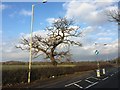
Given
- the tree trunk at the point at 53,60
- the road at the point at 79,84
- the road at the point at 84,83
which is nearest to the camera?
the road at the point at 79,84

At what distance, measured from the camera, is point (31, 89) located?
1897 cm

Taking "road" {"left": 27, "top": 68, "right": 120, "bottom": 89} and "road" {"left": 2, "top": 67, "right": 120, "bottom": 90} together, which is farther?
"road" {"left": 27, "top": 68, "right": 120, "bottom": 89}

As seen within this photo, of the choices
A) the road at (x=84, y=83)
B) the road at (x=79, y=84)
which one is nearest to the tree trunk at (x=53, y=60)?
the road at (x=79, y=84)

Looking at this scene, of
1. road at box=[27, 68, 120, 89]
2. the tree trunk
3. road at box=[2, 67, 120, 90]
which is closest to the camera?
road at box=[2, 67, 120, 90]

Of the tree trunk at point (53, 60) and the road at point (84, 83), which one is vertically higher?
the tree trunk at point (53, 60)

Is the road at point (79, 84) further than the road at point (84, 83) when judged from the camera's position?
No

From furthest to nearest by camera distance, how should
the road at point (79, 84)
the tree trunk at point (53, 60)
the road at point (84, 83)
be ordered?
the tree trunk at point (53, 60) → the road at point (84, 83) → the road at point (79, 84)

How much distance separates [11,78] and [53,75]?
12754 millimetres

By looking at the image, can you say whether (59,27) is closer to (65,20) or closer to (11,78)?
(65,20)

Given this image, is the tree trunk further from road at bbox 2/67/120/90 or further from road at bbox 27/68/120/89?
road at bbox 27/68/120/89

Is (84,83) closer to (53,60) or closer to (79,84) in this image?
(79,84)

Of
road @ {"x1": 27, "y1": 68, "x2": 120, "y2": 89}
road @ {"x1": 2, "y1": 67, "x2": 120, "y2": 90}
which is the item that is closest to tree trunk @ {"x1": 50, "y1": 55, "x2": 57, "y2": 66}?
road @ {"x1": 2, "y1": 67, "x2": 120, "y2": 90}

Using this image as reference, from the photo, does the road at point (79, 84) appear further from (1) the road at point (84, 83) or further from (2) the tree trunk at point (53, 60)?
(2) the tree trunk at point (53, 60)

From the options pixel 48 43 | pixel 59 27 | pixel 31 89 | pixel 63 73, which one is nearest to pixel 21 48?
pixel 48 43
